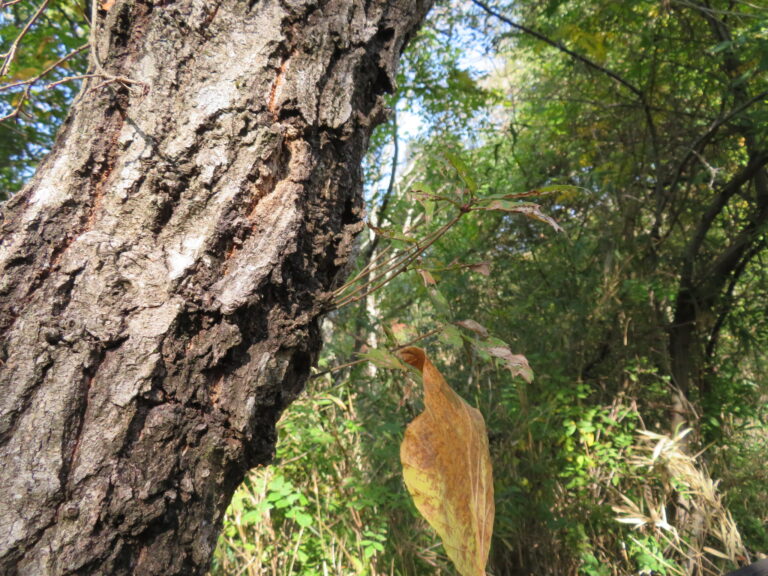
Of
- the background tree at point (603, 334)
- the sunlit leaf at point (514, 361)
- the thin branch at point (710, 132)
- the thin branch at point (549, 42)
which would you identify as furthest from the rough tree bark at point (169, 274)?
the thin branch at point (710, 132)

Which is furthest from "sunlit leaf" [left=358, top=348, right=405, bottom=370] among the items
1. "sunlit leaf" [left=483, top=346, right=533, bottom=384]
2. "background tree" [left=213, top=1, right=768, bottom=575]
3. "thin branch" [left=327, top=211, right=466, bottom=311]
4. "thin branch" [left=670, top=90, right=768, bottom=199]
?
"thin branch" [left=670, top=90, right=768, bottom=199]

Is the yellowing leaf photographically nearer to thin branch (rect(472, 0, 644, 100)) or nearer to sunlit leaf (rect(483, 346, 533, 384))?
sunlit leaf (rect(483, 346, 533, 384))

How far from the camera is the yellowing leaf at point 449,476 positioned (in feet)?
2.10

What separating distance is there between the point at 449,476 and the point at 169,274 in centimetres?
43

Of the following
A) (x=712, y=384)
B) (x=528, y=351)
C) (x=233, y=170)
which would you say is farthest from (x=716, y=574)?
(x=233, y=170)

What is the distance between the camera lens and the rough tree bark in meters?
0.56

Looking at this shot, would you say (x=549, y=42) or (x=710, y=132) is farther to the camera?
(x=710, y=132)

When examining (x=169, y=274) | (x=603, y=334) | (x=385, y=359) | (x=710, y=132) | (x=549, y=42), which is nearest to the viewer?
(x=169, y=274)

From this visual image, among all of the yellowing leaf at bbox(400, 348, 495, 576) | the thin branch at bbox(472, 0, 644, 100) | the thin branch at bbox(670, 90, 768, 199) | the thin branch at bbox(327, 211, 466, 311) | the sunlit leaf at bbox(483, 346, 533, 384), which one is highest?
the thin branch at bbox(472, 0, 644, 100)

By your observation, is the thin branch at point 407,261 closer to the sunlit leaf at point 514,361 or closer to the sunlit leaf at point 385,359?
the sunlit leaf at point 385,359

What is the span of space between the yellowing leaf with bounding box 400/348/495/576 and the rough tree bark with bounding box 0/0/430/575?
0.19 metres

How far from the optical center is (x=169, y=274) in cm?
62

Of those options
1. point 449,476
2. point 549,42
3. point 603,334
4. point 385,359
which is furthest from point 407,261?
point 603,334

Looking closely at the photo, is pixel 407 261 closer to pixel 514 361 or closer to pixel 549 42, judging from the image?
pixel 514 361
